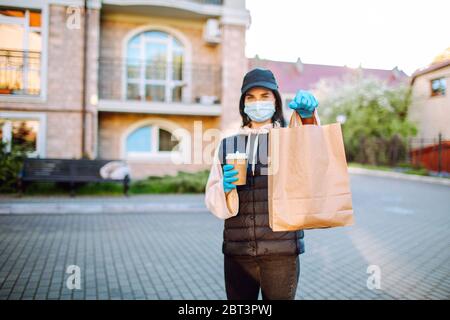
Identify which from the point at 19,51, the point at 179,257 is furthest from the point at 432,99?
the point at 179,257

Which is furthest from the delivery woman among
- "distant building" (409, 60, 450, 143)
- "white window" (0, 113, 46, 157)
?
"white window" (0, 113, 46, 157)

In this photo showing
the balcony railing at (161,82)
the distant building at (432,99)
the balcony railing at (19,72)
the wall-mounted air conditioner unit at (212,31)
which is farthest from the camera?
the wall-mounted air conditioner unit at (212,31)

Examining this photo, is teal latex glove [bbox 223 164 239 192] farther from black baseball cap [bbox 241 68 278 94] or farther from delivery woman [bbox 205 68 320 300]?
black baseball cap [bbox 241 68 278 94]

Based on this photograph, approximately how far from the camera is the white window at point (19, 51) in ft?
8.54

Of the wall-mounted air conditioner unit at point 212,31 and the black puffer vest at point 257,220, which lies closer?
the black puffer vest at point 257,220

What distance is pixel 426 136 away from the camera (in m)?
2.71

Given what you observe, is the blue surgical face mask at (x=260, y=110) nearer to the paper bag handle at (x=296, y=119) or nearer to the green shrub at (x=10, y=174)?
the paper bag handle at (x=296, y=119)

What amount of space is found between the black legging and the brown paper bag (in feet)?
1.29

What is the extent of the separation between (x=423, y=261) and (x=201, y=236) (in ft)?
11.2

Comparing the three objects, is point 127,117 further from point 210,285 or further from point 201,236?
point 210,285

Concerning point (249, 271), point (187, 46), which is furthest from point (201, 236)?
point (187, 46)

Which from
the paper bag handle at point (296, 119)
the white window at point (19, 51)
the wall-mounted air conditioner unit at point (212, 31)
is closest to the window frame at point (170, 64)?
the wall-mounted air conditioner unit at point (212, 31)

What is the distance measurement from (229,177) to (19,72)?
2207 millimetres

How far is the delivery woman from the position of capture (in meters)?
2.18
